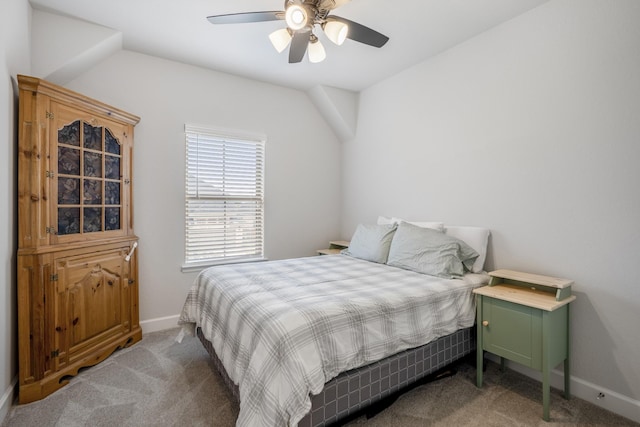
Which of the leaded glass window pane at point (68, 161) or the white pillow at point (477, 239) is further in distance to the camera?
the white pillow at point (477, 239)

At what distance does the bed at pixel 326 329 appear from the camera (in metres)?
1.41

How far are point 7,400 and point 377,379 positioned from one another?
222 cm

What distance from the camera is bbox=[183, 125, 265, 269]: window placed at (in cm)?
331

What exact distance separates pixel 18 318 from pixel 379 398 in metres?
2.33

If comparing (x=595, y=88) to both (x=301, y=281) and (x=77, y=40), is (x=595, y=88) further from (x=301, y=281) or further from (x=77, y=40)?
(x=77, y=40)

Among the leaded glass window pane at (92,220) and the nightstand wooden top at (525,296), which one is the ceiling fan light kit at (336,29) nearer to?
the nightstand wooden top at (525,296)

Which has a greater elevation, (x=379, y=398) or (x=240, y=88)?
(x=240, y=88)

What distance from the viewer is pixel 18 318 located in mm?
1957

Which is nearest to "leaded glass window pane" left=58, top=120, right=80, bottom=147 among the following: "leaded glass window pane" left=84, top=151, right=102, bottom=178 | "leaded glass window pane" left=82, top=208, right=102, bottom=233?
"leaded glass window pane" left=84, top=151, right=102, bottom=178

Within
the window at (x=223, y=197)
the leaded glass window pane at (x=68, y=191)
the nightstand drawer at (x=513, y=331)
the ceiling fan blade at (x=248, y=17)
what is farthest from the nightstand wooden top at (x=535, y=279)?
the leaded glass window pane at (x=68, y=191)

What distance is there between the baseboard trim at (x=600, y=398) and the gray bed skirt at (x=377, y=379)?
0.62 m

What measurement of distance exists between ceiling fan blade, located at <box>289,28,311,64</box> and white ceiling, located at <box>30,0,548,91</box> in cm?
35

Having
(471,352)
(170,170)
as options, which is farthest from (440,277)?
(170,170)

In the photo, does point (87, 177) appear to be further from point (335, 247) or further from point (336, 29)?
point (335, 247)
